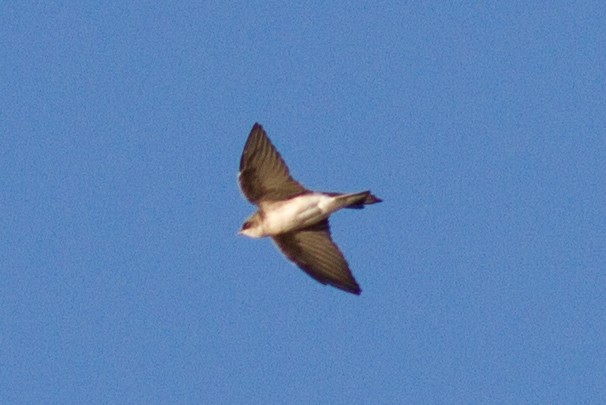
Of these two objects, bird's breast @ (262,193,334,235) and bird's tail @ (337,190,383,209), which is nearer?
bird's tail @ (337,190,383,209)

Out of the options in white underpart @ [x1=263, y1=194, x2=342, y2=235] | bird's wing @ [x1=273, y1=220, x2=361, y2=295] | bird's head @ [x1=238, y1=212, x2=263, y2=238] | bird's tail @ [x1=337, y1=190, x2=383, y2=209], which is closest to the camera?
bird's tail @ [x1=337, y1=190, x2=383, y2=209]

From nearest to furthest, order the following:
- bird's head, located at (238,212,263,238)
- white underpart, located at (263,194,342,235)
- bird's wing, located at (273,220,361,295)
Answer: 1. white underpart, located at (263,194,342,235)
2. bird's head, located at (238,212,263,238)
3. bird's wing, located at (273,220,361,295)

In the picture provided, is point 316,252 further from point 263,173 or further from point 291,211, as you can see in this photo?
point 263,173

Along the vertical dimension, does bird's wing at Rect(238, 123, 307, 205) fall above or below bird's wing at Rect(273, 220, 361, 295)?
above

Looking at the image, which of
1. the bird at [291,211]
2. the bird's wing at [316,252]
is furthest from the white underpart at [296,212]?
the bird's wing at [316,252]

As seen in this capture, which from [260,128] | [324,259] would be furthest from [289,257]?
[260,128]

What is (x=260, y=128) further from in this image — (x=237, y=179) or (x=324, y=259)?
(x=324, y=259)

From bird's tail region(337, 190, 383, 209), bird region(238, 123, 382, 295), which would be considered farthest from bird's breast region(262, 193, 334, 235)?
bird's tail region(337, 190, 383, 209)

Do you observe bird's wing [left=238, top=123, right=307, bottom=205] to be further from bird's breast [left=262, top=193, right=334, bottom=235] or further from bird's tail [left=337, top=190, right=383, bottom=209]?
bird's tail [left=337, top=190, right=383, bottom=209]
